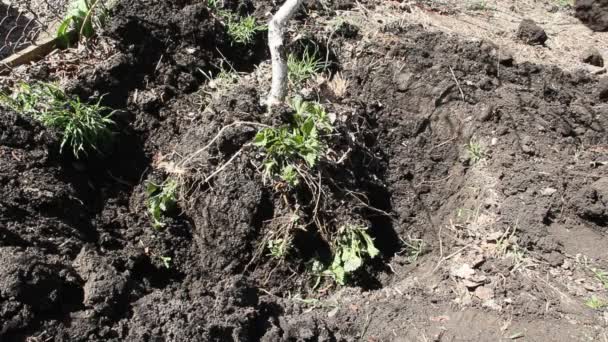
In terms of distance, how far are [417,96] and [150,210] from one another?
6.13 feet

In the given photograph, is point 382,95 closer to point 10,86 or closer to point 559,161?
point 559,161

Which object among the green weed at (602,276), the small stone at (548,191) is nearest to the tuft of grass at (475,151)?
the small stone at (548,191)

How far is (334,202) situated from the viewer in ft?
10.4

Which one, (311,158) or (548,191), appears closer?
(311,158)

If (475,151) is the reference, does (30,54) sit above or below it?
above

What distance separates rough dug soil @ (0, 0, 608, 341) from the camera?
2.63 m

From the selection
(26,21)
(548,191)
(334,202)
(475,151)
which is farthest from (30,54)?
(548,191)

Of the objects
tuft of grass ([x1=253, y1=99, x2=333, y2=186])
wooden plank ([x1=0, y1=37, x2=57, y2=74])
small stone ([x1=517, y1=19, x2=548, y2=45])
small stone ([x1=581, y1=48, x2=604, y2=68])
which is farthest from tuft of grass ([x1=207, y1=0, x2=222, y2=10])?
small stone ([x1=581, y1=48, x2=604, y2=68])

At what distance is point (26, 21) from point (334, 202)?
2552mm

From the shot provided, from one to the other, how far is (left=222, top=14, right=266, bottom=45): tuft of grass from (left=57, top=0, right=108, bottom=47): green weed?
2.70ft

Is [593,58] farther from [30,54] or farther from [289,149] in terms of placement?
[30,54]

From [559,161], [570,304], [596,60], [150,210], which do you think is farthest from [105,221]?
[596,60]

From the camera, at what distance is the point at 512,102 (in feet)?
12.3

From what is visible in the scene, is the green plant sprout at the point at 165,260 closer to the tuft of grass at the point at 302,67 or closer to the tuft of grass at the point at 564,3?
the tuft of grass at the point at 302,67
